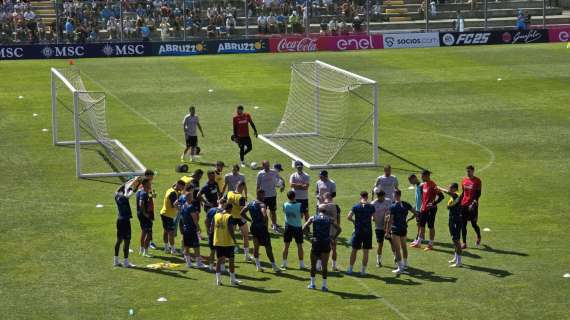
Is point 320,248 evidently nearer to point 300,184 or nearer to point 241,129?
point 300,184

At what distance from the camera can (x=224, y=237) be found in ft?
72.8

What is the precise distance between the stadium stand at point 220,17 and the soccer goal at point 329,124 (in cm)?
1630

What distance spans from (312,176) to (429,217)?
8375mm

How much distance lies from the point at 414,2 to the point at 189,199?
4906 cm

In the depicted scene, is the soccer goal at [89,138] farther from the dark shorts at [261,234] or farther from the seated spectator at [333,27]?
the seated spectator at [333,27]

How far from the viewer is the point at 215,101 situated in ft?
151

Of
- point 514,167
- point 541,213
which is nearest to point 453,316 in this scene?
point 541,213

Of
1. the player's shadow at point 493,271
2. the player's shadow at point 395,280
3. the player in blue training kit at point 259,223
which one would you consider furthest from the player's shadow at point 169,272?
the player's shadow at point 493,271

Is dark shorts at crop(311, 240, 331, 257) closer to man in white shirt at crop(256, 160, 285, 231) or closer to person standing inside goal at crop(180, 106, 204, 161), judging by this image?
man in white shirt at crop(256, 160, 285, 231)

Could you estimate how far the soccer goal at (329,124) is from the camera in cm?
3522

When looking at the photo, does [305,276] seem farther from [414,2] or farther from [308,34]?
[414,2]

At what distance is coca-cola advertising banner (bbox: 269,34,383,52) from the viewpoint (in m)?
60.8

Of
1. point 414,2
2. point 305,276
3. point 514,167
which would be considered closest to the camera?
point 305,276

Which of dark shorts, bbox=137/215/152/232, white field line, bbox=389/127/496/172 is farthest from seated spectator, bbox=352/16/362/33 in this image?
dark shorts, bbox=137/215/152/232
